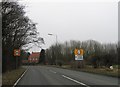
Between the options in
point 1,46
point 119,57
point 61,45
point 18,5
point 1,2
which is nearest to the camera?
point 1,2

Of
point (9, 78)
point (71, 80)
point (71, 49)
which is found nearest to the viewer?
point (71, 80)

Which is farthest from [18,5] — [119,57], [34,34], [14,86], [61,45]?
[61,45]

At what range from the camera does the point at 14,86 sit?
16.9 metres

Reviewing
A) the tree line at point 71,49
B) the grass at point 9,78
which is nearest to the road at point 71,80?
the grass at point 9,78

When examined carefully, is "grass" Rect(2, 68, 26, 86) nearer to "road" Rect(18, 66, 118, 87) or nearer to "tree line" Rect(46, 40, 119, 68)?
"road" Rect(18, 66, 118, 87)

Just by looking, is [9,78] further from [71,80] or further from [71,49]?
[71,49]

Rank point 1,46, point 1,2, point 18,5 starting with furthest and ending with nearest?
point 18,5 → point 1,46 → point 1,2

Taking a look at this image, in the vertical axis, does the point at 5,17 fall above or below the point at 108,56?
above

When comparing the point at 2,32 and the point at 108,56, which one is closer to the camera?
the point at 2,32

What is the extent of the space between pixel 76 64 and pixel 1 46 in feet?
88.0

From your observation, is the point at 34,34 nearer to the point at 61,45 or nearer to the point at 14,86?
the point at 14,86

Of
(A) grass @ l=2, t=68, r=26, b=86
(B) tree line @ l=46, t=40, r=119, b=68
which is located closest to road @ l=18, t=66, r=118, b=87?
(A) grass @ l=2, t=68, r=26, b=86

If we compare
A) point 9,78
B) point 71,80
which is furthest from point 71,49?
point 71,80


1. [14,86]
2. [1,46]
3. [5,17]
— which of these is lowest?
[14,86]
